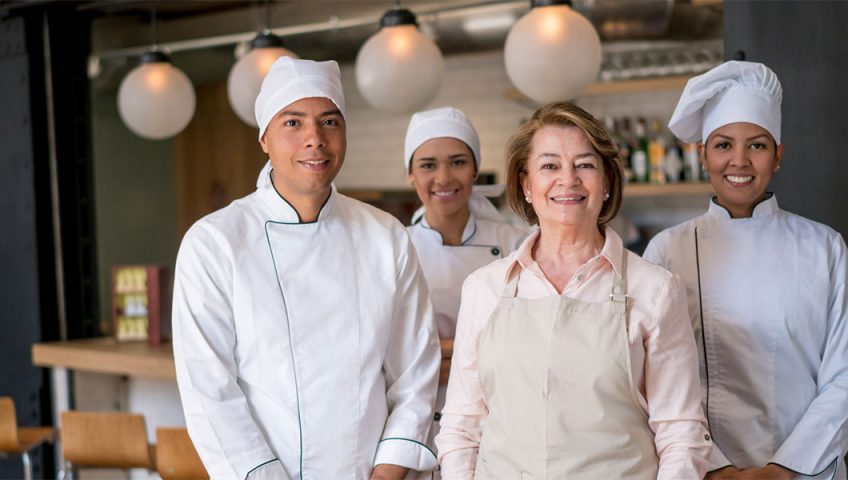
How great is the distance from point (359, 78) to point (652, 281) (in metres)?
2.21

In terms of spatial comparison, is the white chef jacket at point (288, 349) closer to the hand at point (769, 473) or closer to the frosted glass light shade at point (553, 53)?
the hand at point (769, 473)

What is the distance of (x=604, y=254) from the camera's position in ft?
6.06

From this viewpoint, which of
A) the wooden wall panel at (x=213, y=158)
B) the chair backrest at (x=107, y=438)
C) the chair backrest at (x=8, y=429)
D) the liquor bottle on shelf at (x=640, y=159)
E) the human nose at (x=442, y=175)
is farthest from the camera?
the wooden wall panel at (x=213, y=158)

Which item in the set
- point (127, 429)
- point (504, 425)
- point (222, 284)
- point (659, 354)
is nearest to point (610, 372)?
point (659, 354)

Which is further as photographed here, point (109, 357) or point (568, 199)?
point (109, 357)

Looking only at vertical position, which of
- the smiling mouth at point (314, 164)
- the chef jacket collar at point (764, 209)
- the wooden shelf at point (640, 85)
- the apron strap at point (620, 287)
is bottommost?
the apron strap at point (620, 287)

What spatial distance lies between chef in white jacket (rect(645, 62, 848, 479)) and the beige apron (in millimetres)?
492

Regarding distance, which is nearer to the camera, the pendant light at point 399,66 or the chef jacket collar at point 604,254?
the chef jacket collar at point 604,254

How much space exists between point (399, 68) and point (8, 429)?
2.24m

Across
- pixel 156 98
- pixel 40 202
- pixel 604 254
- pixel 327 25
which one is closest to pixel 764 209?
pixel 604 254

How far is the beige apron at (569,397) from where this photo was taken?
1.75m

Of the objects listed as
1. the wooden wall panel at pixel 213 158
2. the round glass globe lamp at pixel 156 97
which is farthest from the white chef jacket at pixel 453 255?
the wooden wall panel at pixel 213 158

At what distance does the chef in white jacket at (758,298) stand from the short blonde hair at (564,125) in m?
0.42

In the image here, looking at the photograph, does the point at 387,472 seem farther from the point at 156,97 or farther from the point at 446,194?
the point at 156,97
